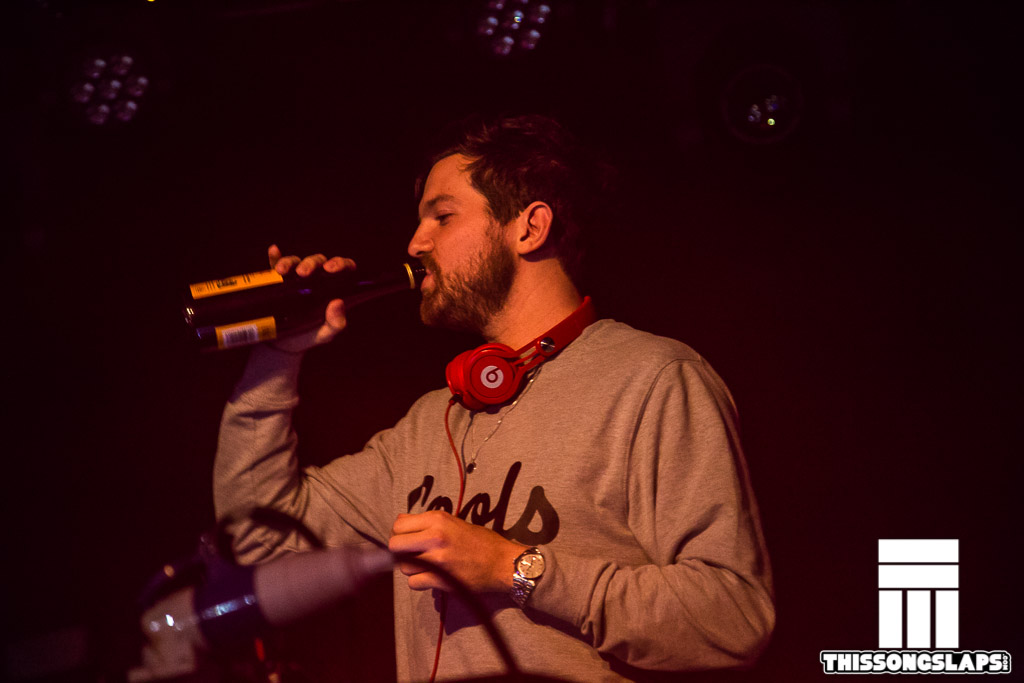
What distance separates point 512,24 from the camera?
2.11 metres

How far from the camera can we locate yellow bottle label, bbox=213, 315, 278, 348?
4.79ft

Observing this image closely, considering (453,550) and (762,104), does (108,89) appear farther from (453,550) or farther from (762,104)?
(762,104)

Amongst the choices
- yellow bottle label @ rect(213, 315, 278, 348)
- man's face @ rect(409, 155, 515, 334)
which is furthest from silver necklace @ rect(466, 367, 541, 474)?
yellow bottle label @ rect(213, 315, 278, 348)

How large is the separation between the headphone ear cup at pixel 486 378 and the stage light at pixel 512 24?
3.35 ft

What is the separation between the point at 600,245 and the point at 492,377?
78 cm

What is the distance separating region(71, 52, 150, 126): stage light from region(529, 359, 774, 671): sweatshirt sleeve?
6.10 feet

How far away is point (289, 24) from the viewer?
7.43 ft

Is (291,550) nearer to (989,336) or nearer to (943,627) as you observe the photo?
(943,627)

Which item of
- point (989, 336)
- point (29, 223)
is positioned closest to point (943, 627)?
point (989, 336)

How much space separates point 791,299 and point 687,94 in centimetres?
71

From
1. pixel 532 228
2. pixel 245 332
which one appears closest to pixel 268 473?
pixel 245 332

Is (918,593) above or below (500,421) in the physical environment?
below

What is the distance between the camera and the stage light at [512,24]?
2.10m

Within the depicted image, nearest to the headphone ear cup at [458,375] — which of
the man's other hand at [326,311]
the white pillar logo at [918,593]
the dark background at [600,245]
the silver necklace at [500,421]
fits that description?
the silver necklace at [500,421]
